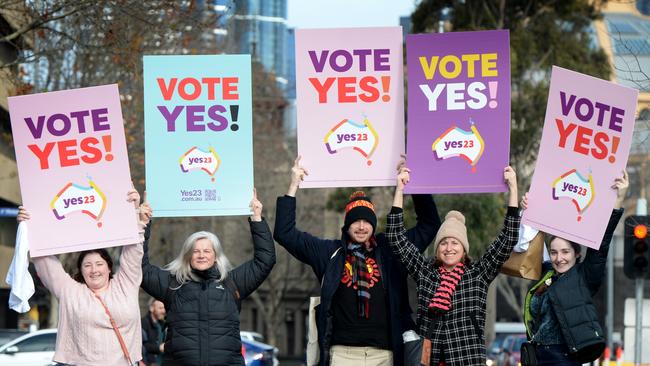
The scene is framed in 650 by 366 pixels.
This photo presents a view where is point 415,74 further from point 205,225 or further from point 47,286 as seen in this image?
point 205,225

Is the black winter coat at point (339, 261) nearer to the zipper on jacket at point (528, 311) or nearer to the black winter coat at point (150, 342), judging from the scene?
the zipper on jacket at point (528, 311)

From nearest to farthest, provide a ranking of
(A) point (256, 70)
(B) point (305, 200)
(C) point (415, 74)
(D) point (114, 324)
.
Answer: (D) point (114, 324) → (C) point (415, 74) → (A) point (256, 70) → (B) point (305, 200)

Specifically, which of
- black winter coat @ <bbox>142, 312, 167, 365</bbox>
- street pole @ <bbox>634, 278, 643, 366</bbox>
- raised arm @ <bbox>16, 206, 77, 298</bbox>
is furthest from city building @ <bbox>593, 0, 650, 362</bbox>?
raised arm @ <bbox>16, 206, 77, 298</bbox>

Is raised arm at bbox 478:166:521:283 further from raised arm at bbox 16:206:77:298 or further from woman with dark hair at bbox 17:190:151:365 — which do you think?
raised arm at bbox 16:206:77:298

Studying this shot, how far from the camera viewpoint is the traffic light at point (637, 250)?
58.2 feet

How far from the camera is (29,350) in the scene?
24.8 meters

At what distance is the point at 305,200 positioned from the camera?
62.0m

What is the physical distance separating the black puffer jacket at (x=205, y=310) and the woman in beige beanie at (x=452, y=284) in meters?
1.06

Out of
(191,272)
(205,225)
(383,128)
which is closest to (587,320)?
(383,128)

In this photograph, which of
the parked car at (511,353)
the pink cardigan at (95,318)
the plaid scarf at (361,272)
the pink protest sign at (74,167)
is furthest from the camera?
the parked car at (511,353)

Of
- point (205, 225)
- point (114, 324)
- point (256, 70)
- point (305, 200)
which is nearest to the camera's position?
point (114, 324)

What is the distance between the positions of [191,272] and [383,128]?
5.95ft

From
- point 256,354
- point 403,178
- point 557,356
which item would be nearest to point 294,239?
point 403,178

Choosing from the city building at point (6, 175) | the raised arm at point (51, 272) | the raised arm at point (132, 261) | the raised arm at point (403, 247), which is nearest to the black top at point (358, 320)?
the raised arm at point (403, 247)
